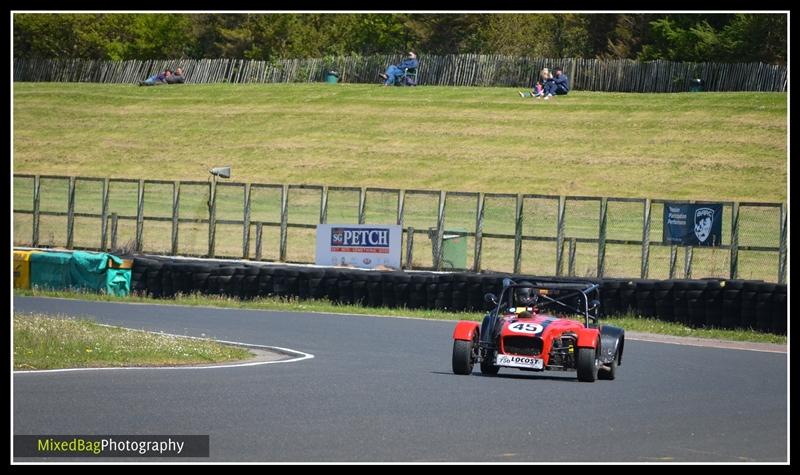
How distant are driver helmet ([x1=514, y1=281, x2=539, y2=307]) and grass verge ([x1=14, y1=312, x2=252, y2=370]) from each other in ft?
12.7

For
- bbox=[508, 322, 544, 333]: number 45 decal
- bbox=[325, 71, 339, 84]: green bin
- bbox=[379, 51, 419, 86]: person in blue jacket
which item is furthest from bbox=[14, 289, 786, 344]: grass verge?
bbox=[325, 71, 339, 84]: green bin

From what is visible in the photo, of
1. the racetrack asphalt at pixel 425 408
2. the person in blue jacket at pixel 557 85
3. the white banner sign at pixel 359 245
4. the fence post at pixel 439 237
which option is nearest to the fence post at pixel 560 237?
the fence post at pixel 439 237

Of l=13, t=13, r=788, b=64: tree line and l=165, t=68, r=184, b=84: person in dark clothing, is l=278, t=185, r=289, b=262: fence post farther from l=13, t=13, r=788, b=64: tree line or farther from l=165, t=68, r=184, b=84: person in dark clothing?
l=165, t=68, r=184, b=84: person in dark clothing

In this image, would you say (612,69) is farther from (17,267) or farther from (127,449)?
(127,449)

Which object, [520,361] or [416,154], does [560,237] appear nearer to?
[520,361]

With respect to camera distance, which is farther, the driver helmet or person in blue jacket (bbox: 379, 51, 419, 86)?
person in blue jacket (bbox: 379, 51, 419, 86)

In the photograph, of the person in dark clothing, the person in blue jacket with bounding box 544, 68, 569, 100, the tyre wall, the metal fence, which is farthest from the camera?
the person in dark clothing

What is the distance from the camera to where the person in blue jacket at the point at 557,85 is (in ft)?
212

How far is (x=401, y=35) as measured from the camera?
8550 cm

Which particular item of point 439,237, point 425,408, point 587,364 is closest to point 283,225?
point 439,237

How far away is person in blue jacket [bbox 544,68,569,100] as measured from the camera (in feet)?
212

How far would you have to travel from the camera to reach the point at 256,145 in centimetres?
6181

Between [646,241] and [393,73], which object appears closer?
[646,241]

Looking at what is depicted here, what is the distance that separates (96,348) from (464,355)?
15.9 ft
